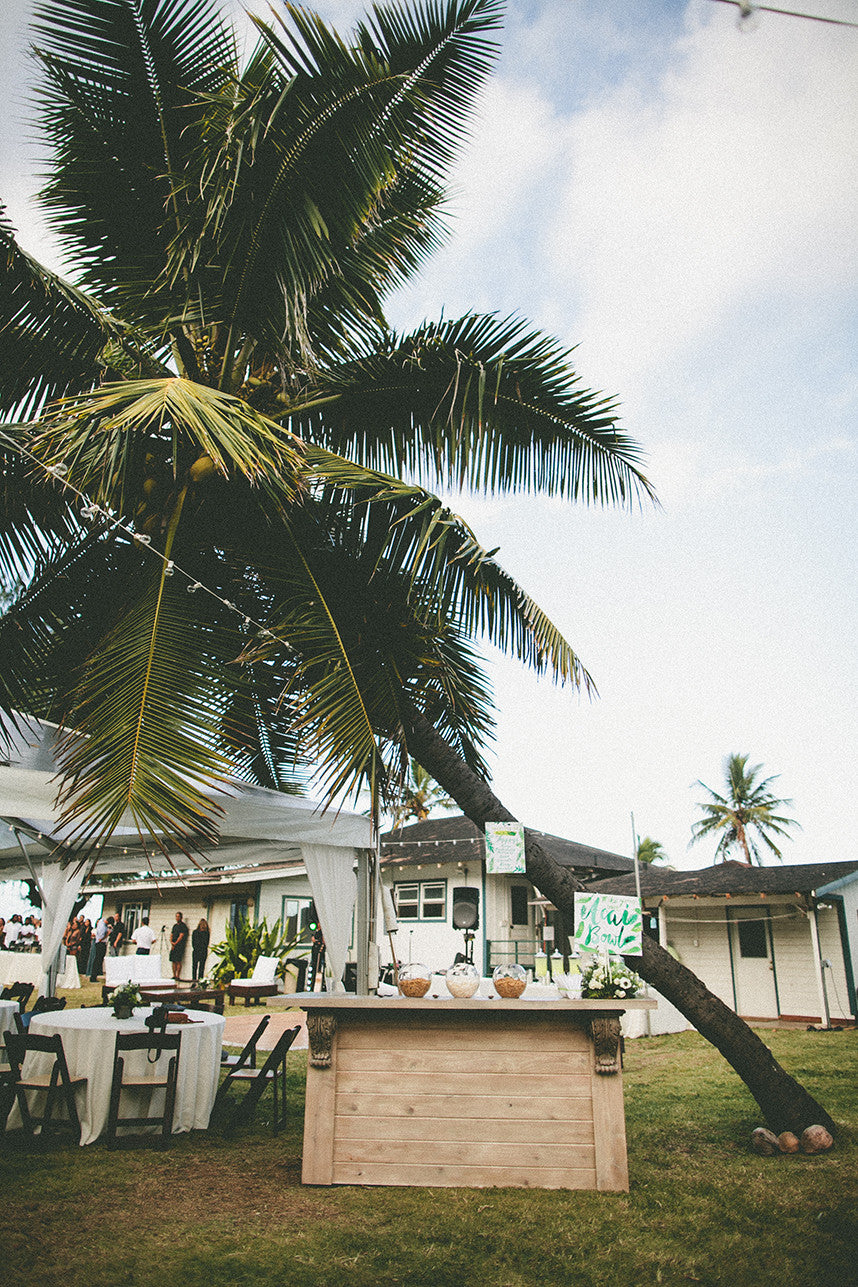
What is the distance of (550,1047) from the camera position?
208 inches

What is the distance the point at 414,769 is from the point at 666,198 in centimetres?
2754

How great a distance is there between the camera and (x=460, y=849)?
73.3 ft

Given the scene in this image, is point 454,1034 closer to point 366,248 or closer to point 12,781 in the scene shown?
point 12,781

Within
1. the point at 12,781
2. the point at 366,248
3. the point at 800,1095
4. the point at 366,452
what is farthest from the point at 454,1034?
the point at 366,248

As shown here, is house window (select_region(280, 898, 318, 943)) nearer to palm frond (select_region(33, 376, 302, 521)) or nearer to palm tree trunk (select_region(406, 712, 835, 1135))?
palm tree trunk (select_region(406, 712, 835, 1135))

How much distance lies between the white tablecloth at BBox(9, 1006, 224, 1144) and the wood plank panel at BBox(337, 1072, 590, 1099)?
6.62 feet

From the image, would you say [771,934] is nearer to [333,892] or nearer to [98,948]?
[333,892]

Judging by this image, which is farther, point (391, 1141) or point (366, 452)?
point (366, 452)

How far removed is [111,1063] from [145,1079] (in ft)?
1.01

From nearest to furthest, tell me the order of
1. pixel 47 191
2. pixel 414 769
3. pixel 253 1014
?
pixel 47 191 → pixel 253 1014 → pixel 414 769

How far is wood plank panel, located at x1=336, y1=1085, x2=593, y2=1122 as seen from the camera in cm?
518

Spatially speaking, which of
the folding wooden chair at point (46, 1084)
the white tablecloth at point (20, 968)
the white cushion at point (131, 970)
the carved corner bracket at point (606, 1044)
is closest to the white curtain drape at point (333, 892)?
the folding wooden chair at point (46, 1084)

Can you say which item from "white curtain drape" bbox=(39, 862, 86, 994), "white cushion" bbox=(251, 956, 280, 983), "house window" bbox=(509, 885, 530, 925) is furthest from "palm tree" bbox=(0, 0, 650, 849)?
"house window" bbox=(509, 885, 530, 925)

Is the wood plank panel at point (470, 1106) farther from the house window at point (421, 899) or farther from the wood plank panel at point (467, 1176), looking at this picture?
the house window at point (421, 899)
